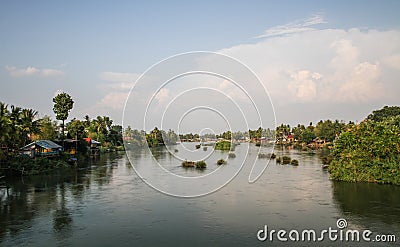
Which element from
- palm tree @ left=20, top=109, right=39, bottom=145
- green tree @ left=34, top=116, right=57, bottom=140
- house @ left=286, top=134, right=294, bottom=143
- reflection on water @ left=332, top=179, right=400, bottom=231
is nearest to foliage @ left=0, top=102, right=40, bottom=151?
palm tree @ left=20, top=109, right=39, bottom=145

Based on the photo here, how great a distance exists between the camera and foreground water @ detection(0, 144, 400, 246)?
437 inches

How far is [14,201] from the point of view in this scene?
52.0 ft

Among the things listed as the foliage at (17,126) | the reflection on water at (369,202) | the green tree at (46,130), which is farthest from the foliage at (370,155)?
the green tree at (46,130)

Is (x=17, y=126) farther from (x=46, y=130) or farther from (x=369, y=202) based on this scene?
(x=369, y=202)

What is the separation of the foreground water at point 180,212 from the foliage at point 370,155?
3.11 feet

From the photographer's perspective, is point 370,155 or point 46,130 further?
point 46,130

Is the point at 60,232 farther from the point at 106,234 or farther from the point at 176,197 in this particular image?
the point at 176,197

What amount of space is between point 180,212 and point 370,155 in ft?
37.8

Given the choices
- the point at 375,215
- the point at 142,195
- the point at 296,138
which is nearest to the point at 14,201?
the point at 142,195

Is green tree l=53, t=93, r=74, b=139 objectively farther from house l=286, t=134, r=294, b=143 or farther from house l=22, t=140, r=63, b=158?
house l=286, t=134, r=294, b=143

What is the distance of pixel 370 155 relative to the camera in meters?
19.6

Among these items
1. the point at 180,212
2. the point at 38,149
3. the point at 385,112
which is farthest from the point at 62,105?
the point at 385,112

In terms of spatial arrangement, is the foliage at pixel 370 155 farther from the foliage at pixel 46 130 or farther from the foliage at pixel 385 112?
the foliage at pixel 385 112

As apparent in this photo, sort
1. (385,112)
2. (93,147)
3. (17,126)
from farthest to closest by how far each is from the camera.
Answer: (385,112)
(93,147)
(17,126)
